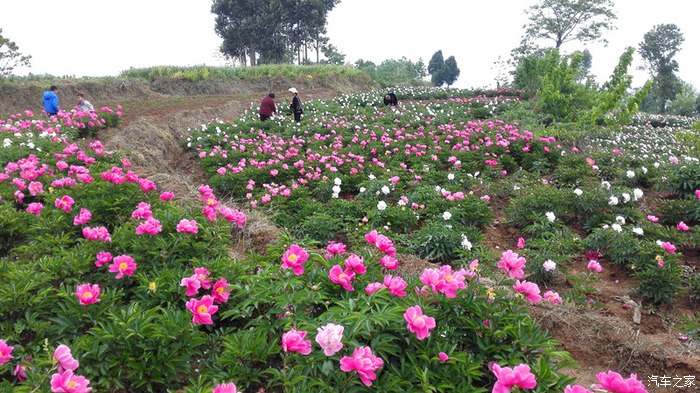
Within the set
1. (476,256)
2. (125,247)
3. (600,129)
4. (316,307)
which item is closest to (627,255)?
(476,256)

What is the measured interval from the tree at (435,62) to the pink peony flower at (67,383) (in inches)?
2770

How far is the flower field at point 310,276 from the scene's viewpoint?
1758mm

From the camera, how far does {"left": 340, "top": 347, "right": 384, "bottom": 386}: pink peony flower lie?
4.93 ft

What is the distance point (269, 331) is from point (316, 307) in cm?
31

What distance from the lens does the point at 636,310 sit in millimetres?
3680

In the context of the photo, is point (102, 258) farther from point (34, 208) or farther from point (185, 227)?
point (34, 208)

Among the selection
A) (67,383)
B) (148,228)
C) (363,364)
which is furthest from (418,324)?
(148,228)

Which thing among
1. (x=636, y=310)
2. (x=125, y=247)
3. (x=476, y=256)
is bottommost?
(x=636, y=310)

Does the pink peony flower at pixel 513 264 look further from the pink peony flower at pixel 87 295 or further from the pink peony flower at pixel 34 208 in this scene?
the pink peony flower at pixel 34 208

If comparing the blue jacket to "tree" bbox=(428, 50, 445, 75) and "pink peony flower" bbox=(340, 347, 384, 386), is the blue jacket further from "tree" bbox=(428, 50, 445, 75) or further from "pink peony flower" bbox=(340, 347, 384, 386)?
"tree" bbox=(428, 50, 445, 75)

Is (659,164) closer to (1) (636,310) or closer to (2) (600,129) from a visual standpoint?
(2) (600,129)

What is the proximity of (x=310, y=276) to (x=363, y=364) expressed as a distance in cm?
87

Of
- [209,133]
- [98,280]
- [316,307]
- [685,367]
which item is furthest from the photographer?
[209,133]

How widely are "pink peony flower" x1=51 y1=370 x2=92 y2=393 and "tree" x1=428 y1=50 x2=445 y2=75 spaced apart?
70360mm
